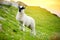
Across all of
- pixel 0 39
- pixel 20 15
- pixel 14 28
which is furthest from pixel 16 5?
pixel 0 39

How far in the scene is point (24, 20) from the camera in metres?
2.68

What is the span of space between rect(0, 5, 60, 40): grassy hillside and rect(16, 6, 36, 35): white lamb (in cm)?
5

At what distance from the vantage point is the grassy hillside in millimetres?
2545

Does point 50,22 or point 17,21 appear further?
point 50,22

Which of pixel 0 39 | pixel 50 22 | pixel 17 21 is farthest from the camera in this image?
pixel 50 22

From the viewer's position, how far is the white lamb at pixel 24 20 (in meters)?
2.66

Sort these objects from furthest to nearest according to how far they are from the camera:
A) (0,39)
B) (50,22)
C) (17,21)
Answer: (50,22) → (17,21) → (0,39)

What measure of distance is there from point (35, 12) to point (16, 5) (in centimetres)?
31

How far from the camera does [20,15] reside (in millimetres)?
2658

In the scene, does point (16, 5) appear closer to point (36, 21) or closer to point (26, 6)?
point (26, 6)

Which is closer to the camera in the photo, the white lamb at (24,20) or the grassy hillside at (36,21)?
the grassy hillside at (36,21)

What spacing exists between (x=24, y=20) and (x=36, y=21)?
0.61 feet

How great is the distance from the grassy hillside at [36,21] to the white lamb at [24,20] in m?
0.05

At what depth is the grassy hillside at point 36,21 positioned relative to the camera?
100 inches
